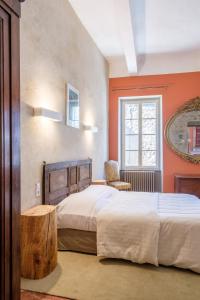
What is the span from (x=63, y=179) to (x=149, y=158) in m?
3.08

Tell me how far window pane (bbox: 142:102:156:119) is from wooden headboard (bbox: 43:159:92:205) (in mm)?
2308

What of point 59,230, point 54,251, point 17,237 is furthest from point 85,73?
point 17,237

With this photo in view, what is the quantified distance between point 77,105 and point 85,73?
772 millimetres

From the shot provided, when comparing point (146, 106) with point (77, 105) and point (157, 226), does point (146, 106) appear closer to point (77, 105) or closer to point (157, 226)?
point (77, 105)

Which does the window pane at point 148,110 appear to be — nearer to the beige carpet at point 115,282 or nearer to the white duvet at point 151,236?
the white duvet at point 151,236

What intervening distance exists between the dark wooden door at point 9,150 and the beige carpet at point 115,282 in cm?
94

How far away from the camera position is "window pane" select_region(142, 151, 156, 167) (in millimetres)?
5827

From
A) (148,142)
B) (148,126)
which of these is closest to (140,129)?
(148,126)

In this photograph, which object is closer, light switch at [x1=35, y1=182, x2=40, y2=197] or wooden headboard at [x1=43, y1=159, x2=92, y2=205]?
light switch at [x1=35, y1=182, x2=40, y2=197]

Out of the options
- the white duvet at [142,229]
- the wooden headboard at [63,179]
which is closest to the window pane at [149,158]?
the wooden headboard at [63,179]

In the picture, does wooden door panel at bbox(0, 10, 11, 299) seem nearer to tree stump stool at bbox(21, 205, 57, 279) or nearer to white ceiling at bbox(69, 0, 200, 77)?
tree stump stool at bbox(21, 205, 57, 279)

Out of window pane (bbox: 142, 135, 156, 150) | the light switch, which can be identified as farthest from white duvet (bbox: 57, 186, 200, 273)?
window pane (bbox: 142, 135, 156, 150)

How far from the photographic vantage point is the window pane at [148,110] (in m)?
5.86

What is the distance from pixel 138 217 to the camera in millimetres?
2541
